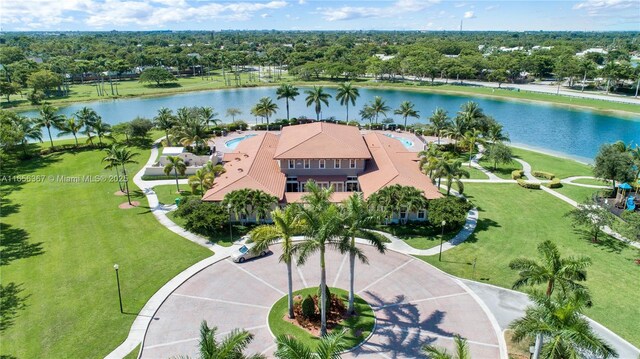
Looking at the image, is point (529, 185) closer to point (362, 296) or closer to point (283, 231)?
point (362, 296)

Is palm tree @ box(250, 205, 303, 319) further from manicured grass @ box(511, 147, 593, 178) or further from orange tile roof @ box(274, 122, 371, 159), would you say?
manicured grass @ box(511, 147, 593, 178)

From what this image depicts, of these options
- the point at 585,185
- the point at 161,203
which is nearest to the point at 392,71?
the point at 585,185

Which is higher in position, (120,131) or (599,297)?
(120,131)

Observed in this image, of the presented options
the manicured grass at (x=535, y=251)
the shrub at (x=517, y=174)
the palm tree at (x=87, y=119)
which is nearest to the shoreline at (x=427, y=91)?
the palm tree at (x=87, y=119)

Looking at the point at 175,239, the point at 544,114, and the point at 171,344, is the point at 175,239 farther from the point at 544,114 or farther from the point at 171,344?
the point at 544,114

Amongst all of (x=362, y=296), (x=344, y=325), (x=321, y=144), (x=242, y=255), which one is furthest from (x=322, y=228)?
(x=321, y=144)

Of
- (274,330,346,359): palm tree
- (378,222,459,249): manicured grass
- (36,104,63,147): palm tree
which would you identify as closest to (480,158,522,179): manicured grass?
(378,222,459,249): manicured grass

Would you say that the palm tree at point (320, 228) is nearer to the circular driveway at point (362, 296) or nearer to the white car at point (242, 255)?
the circular driveway at point (362, 296)
